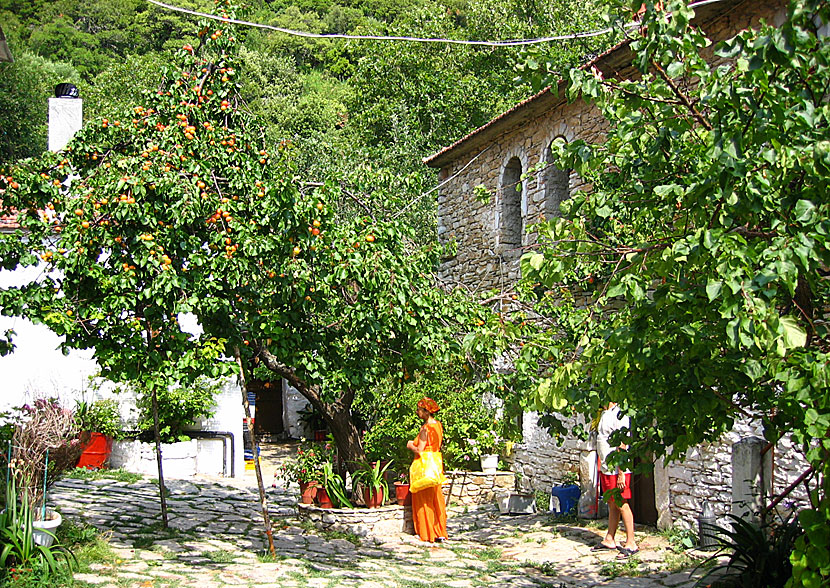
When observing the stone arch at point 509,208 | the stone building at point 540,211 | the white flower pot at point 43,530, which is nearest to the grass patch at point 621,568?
the stone building at point 540,211

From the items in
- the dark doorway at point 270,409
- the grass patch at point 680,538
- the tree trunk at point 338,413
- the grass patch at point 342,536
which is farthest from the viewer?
the dark doorway at point 270,409

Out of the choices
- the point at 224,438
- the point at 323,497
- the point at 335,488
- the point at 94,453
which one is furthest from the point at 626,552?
the point at 94,453

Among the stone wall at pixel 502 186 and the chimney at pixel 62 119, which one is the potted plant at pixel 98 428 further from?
the stone wall at pixel 502 186

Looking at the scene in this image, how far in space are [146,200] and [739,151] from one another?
15.7 ft

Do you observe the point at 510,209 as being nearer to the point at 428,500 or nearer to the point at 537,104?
the point at 537,104

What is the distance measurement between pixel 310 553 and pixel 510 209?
6.63 meters

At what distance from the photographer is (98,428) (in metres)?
12.7

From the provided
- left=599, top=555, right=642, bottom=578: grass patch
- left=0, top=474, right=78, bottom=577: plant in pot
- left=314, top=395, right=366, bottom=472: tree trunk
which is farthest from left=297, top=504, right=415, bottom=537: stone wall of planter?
left=0, top=474, right=78, bottom=577: plant in pot

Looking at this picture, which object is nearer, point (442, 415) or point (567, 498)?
point (567, 498)

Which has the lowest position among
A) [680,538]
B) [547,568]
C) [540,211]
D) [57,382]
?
[547,568]

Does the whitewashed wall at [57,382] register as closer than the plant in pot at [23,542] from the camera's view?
No

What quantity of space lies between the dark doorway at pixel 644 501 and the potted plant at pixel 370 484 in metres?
2.89

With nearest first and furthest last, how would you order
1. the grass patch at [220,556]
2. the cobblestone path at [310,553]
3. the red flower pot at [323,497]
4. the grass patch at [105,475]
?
the cobblestone path at [310,553], the grass patch at [220,556], the red flower pot at [323,497], the grass patch at [105,475]

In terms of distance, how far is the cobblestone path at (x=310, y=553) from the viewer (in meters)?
6.70
